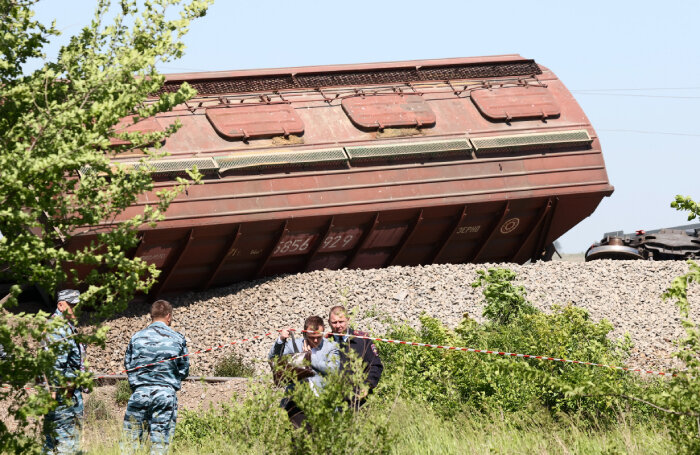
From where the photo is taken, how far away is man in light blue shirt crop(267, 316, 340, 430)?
6.46m

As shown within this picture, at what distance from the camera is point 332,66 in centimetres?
1600

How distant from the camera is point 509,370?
26.1ft

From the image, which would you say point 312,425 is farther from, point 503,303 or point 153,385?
point 503,303

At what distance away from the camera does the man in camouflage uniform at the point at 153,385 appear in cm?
672

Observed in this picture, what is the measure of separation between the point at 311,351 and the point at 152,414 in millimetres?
1307

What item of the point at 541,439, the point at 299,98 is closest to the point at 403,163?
the point at 299,98

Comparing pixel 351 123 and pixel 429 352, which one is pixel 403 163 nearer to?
pixel 351 123

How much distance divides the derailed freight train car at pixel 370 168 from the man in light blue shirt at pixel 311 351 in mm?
7085

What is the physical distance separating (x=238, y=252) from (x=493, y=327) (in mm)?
4921

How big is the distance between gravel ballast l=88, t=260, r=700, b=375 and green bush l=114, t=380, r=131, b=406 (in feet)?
4.72

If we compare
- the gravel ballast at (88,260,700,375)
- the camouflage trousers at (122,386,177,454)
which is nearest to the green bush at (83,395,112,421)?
Answer: the gravel ballast at (88,260,700,375)

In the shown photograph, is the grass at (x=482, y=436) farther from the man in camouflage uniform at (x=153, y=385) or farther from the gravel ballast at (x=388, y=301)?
the gravel ballast at (x=388, y=301)

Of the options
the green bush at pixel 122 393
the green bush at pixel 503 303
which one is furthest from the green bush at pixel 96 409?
the green bush at pixel 503 303

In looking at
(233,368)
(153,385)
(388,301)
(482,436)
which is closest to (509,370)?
(482,436)
